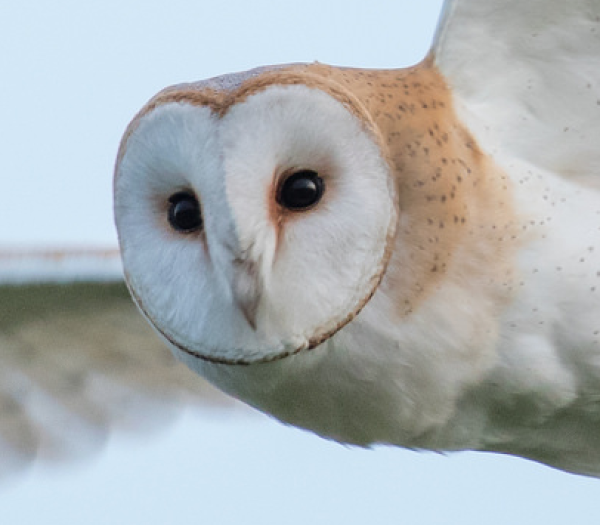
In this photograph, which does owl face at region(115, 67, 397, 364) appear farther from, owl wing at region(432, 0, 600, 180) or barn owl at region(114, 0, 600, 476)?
owl wing at region(432, 0, 600, 180)

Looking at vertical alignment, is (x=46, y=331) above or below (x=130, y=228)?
below

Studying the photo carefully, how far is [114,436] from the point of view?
5.51 m

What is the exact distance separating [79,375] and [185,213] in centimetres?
227

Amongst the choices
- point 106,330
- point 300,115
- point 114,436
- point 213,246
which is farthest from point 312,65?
point 114,436

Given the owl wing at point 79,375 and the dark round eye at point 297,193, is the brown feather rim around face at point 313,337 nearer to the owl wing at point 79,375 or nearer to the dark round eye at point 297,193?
the dark round eye at point 297,193

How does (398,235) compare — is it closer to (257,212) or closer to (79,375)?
(257,212)

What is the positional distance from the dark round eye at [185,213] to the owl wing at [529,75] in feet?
2.48

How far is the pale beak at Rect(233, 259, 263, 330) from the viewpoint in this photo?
317 cm

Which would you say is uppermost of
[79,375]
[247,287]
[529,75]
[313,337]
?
[529,75]

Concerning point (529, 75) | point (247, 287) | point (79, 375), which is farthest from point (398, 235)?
point (79, 375)

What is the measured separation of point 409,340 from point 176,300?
0.54 metres

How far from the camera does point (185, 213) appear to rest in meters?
3.24

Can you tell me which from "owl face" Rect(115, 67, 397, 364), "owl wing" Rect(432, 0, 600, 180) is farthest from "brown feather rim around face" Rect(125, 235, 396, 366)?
"owl wing" Rect(432, 0, 600, 180)

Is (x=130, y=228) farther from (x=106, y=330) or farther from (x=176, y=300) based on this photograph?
(x=106, y=330)
